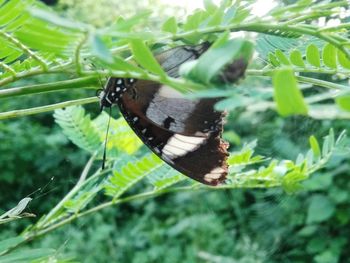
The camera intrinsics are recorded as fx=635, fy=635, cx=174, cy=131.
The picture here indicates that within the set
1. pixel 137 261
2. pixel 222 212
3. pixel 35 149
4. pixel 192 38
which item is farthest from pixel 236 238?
pixel 192 38

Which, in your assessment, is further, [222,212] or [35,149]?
[35,149]

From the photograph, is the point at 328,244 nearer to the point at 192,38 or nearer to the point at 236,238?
the point at 236,238

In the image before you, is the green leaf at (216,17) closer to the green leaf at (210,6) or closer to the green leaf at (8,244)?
the green leaf at (210,6)

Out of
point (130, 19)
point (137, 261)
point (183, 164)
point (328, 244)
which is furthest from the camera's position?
point (137, 261)

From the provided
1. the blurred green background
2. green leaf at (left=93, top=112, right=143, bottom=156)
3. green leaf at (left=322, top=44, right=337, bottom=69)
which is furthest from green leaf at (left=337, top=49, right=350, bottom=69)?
the blurred green background

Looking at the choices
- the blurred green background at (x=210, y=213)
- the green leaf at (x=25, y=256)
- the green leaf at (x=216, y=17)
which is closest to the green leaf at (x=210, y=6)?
the green leaf at (x=216, y=17)

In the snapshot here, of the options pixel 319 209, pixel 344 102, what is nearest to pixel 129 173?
pixel 344 102
